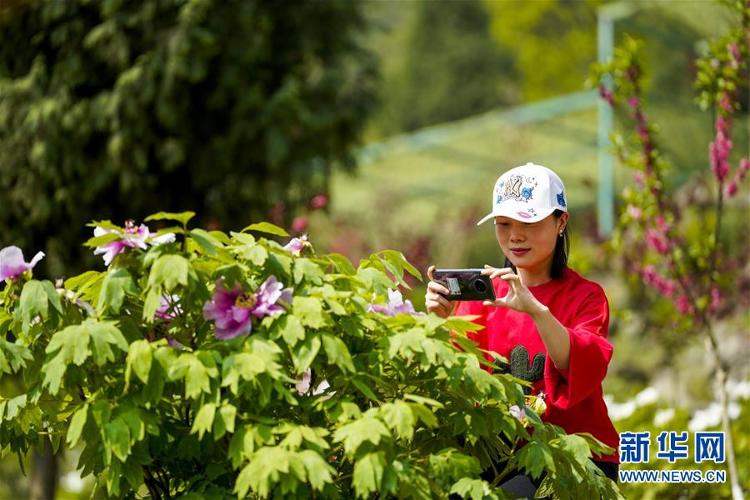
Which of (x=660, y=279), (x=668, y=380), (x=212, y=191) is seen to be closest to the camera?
(x=660, y=279)

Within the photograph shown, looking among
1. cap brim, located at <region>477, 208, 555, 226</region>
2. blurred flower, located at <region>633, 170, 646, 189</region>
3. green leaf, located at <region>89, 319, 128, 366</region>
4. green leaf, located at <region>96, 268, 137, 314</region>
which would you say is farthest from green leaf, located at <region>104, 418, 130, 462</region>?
blurred flower, located at <region>633, 170, 646, 189</region>

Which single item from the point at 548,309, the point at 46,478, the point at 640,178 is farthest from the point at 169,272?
the point at 46,478

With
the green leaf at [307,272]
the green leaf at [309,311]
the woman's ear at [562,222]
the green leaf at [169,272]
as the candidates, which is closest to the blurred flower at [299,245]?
the green leaf at [307,272]

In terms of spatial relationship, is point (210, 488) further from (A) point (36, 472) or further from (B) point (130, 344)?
(A) point (36, 472)

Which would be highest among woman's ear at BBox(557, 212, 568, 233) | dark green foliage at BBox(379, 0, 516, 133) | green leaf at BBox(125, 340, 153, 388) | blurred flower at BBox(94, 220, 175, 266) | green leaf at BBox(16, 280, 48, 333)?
blurred flower at BBox(94, 220, 175, 266)

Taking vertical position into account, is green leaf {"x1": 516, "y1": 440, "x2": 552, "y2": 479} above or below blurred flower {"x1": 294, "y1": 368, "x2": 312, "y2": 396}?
below

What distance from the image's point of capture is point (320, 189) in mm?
8258

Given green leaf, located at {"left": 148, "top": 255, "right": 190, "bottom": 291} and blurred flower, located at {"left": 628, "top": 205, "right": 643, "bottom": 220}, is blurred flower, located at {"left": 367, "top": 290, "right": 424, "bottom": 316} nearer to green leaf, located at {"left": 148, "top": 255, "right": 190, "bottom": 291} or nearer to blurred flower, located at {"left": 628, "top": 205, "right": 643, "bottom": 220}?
green leaf, located at {"left": 148, "top": 255, "right": 190, "bottom": 291}

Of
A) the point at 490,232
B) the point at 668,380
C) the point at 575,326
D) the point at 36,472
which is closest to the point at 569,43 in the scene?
the point at 490,232

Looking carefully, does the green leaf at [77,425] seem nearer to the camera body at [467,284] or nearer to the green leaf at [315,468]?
the green leaf at [315,468]

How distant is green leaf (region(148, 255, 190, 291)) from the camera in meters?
2.51

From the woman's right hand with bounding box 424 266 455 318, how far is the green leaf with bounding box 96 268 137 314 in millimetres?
866

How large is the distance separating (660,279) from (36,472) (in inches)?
165

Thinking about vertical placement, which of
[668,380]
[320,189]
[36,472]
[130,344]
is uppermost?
[130,344]
